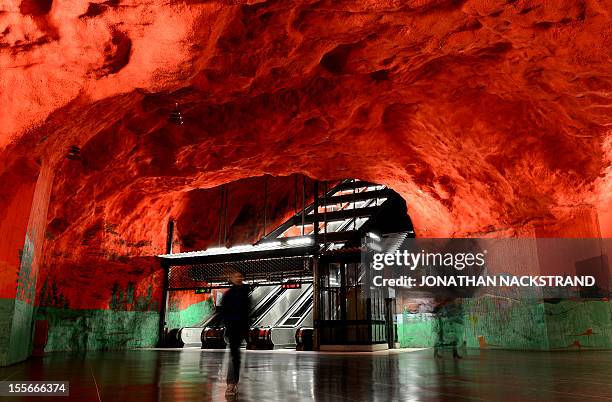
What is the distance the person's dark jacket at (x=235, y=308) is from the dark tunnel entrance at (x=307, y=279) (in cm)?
753

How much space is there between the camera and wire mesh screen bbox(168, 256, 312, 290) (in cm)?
1407

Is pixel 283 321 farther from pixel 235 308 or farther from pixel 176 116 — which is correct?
pixel 235 308

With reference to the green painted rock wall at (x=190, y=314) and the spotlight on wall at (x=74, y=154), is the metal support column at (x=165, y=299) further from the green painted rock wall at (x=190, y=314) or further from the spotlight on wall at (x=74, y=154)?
the spotlight on wall at (x=74, y=154)

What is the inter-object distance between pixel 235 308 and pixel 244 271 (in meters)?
10.6

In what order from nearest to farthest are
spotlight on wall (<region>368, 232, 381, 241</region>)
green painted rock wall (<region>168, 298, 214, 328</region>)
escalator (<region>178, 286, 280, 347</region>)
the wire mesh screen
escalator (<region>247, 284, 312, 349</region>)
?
spotlight on wall (<region>368, 232, 381, 241</region>), the wire mesh screen, escalator (<region>247, 284, 312, 349</region>), escalator (<region>178, 286, 280, 347</region>), green painted rock wall (<region>168, 298, 214, 328</region>)

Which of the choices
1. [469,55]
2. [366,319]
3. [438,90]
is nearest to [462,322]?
[366,319]

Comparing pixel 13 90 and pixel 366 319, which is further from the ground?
pixel 13 90

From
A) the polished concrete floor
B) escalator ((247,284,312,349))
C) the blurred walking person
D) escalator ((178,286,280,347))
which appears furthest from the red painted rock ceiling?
escalator ((247,284,312,349))

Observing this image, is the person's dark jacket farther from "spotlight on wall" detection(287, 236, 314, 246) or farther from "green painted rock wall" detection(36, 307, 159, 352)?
"green painted rock wall" detection(36, 307, 159, 352)

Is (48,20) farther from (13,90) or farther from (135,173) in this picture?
(135,173)

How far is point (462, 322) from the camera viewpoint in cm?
1220

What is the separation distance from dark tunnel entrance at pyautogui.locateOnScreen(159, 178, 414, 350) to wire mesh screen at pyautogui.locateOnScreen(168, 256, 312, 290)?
0.03 m

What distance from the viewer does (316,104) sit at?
9.53 metres

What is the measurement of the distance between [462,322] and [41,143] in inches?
419
